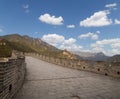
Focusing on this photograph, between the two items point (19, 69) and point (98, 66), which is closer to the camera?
point (19, 69)

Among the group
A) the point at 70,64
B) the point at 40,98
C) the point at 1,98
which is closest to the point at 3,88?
the point at 1,98

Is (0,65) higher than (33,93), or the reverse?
Result: (0,65)

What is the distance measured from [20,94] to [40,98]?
3.52 ft

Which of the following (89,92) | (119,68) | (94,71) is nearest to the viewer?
(89,92)

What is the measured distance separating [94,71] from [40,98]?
10.4m

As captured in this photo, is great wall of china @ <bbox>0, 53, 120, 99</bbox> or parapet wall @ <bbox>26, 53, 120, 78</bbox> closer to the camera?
great wall of china @ <bbox>0, 53, 120, 99</bbox>

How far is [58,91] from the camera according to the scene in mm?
8758

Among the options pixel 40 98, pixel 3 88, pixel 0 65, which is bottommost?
pixel 40 98

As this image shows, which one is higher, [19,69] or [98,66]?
[98,66]

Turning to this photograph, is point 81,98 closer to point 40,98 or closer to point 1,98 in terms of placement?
point 40,98

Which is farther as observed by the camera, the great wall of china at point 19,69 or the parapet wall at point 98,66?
the parapet wall at point 98,66

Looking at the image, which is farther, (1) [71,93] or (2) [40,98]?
(1) [71,93]

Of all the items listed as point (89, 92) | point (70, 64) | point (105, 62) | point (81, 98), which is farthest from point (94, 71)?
point (81, 98)

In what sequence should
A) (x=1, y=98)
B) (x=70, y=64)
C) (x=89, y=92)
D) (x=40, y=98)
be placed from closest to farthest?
(x=1, y=98), (x=40, y=98), (x=89, y=92), (x=70, y=64)
